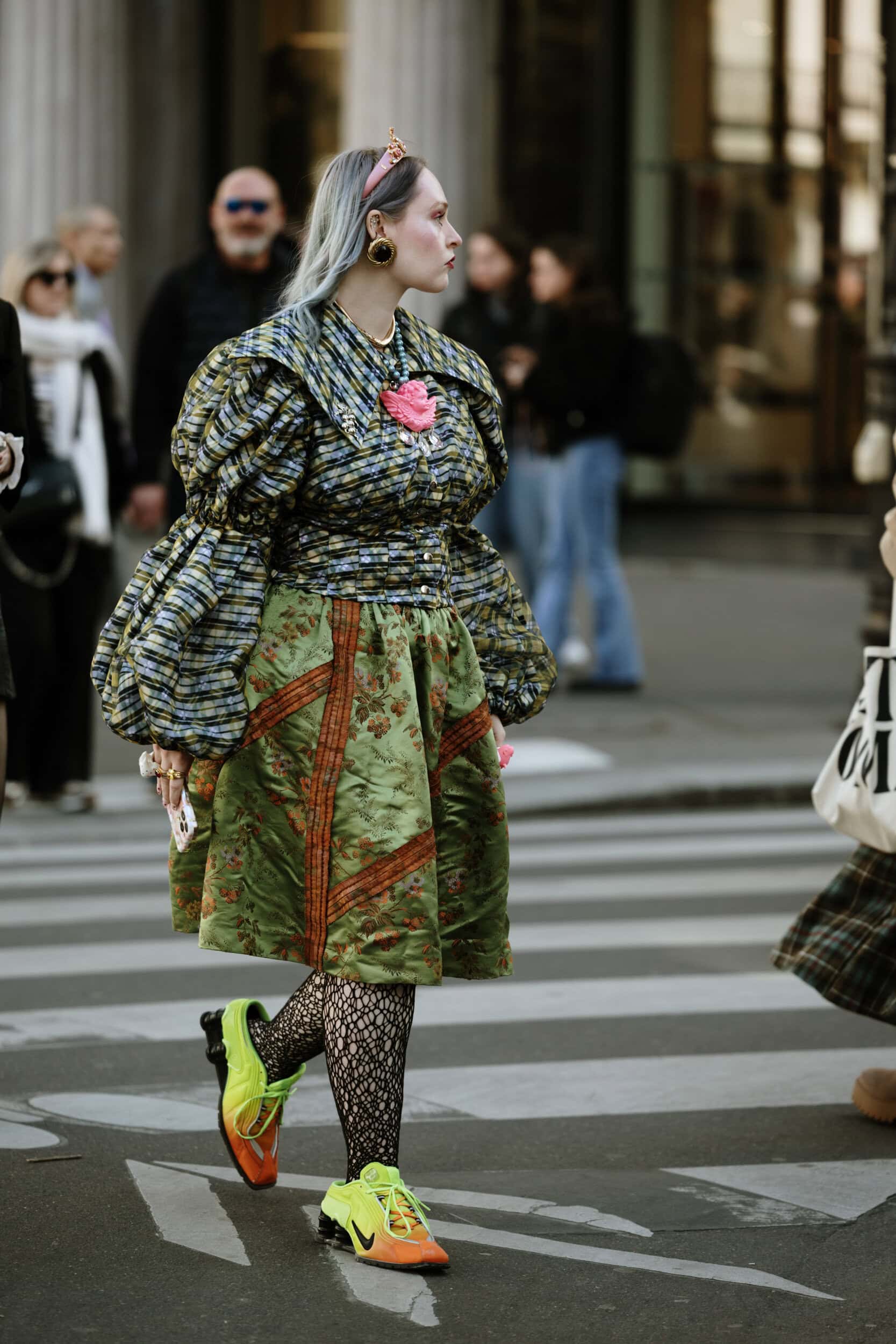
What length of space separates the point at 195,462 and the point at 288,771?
55 centimetres

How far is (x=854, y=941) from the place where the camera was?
16.0ft

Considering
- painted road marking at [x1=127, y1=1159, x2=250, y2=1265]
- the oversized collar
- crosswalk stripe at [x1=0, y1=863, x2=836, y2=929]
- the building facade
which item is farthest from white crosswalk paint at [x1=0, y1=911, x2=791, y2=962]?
the building facade

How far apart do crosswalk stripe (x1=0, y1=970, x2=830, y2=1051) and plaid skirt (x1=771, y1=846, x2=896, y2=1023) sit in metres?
1.04

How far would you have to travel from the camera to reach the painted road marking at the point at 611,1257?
391cm

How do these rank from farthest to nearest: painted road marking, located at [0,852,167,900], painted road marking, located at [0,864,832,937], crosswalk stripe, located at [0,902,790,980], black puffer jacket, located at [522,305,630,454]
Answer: black puffer jacket, located at [522,305,630,454] < painted road marking, located at [0,852,167,900] < painted road marking, located at [0,864,832,937] < crosswalk stripe, located at [0,902,790,980]

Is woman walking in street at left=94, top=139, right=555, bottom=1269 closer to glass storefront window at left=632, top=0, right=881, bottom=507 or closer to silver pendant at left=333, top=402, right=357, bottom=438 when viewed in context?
silver pendant at left=333, top=402, right=357, bottom=438

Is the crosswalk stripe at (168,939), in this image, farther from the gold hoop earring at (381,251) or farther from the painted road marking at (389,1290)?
the gold hoop earring at (381,251)

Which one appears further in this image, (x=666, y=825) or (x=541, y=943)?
(x=666, y=825)

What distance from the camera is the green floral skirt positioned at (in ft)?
12.9

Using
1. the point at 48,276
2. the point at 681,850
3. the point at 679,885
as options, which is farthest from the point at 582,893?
the point at 48,276

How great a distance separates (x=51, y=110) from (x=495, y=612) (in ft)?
50.0

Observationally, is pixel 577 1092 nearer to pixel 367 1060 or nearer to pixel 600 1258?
pixel 600 1258

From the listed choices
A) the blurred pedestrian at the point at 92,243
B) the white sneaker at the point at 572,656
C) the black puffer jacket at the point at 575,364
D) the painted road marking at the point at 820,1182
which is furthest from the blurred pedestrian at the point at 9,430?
the white sneaker at the point at 572,656

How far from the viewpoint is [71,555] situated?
8.75 metres
